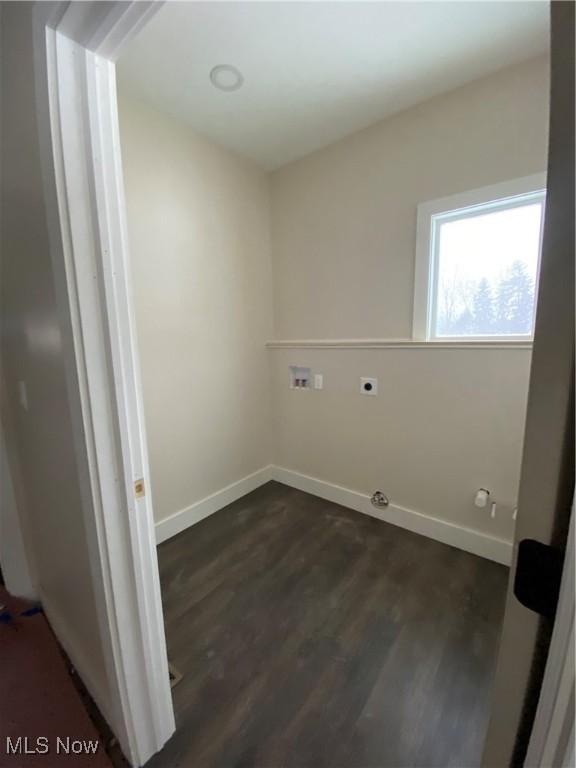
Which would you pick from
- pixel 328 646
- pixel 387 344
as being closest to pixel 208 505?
pixel 328 646

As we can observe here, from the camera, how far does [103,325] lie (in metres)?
0.79

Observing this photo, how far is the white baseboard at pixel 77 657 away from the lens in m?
1.09

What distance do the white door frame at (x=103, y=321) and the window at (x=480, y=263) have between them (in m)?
1.72

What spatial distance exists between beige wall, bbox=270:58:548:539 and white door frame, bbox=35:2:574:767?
169 cm

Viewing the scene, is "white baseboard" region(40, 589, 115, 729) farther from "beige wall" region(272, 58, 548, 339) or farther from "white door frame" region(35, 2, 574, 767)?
"beige wall" region(272, 58, 548, 339)

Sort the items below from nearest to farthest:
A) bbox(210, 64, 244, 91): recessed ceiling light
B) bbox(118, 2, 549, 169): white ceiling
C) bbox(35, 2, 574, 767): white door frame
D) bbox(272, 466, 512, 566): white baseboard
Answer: bbox(35, 2, 574, 767): white door frame
bbox(118, 2, 549, 169): white ceiling
bbox(210, 64, 244, 91): recessed ceiling light
bbox(272, 466, 512, 566): white baseboard

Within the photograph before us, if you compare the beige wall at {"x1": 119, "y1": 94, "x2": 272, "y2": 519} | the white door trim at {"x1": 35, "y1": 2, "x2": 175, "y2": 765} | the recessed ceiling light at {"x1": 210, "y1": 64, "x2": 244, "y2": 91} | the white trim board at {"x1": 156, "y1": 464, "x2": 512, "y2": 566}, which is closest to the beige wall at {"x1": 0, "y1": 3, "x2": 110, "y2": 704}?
the white door trim at {"x1": 35, "y1": 2, "x2": 175, "y2": 765}

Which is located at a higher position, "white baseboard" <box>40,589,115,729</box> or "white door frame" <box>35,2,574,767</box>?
"white door frame" <box>35,2,574,767</box>

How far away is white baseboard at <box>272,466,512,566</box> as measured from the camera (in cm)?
185

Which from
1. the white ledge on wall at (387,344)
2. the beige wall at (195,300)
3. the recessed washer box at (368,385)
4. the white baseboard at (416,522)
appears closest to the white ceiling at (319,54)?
the beige wall at (195,300)

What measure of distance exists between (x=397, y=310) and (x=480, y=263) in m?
0.52

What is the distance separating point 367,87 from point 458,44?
1.48 ft
